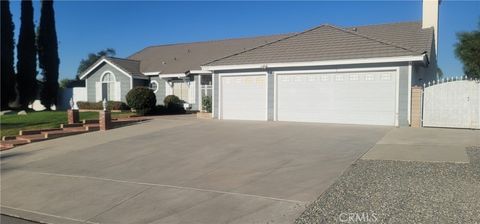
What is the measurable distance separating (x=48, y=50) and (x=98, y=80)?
355 inches

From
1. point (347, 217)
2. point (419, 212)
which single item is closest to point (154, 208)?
point (347, 217)

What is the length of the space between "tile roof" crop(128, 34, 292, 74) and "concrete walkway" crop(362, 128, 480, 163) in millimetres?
14734

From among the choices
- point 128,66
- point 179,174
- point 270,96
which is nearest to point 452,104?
point 270,96

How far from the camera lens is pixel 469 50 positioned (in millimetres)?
16719

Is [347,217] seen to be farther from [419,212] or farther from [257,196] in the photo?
[257,196]

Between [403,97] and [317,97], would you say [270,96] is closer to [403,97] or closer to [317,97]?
[317,97]

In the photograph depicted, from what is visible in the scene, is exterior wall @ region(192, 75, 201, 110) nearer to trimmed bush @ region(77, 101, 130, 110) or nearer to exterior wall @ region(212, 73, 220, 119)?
trimmed bush @ region(77, 101, 130, 110)

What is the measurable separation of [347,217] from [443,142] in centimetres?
723

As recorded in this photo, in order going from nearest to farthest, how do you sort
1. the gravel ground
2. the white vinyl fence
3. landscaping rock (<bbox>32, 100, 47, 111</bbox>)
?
the gravel ground, the white vinyl fence, landscaping rock (<bbox>32, 100, 47, 111</bbox>)

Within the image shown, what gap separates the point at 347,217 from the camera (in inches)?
216

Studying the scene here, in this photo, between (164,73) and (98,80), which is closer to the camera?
(164,73)

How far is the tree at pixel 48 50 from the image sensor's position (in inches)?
1336

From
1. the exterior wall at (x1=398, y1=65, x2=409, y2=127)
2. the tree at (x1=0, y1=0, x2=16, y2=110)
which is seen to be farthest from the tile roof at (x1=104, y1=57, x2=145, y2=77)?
the exterior wall at (x1=398, y1=65, x2=409, y2=127)

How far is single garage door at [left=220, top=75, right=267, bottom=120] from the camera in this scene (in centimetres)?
1909
